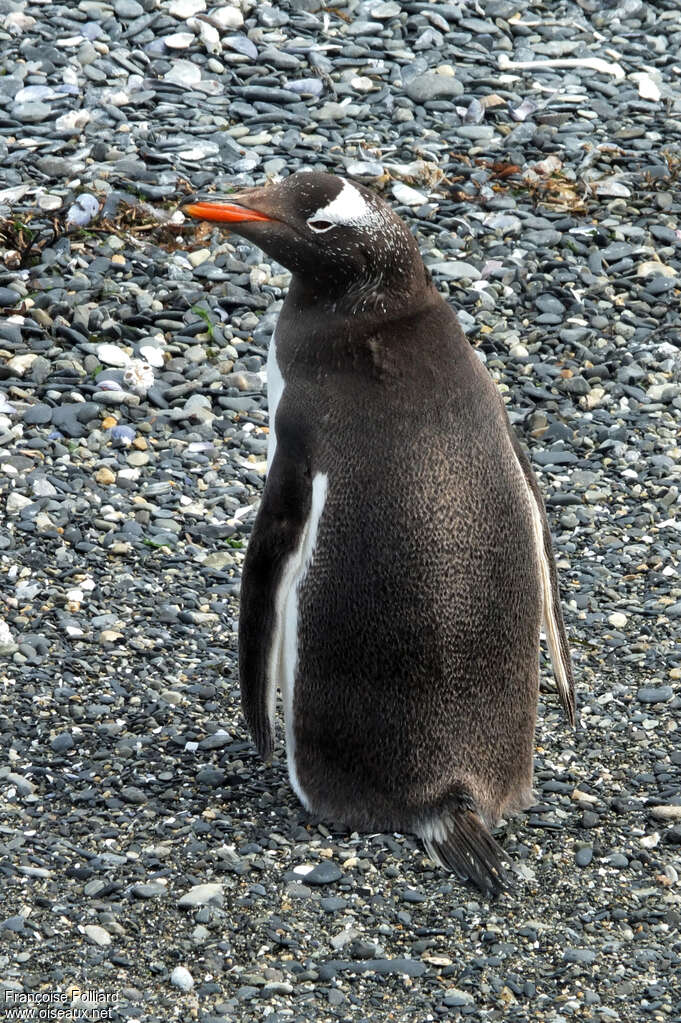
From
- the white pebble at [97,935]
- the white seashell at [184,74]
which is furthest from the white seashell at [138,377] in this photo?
the white pebble at [97,935]

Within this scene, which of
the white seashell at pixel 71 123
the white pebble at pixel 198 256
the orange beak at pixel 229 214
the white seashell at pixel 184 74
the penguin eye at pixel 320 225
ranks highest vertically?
the penguin eye at pixel 320 225

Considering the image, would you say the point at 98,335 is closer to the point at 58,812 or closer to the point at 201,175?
the point at 201,175

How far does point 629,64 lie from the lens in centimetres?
898

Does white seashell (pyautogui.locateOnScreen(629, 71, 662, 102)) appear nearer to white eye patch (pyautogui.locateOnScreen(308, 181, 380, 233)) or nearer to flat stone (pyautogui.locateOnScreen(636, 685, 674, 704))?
flat stone (pyautogui.locateOnScreen(636, 685, 674, 704))

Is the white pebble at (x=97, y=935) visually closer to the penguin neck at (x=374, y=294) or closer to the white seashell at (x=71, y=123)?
the penguin neck at (x=374, y=294)

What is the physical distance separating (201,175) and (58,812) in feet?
13.6

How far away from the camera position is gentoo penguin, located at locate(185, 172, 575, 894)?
4027 mm

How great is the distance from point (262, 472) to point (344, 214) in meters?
2.21

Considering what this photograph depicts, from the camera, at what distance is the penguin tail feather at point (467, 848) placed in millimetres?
4020

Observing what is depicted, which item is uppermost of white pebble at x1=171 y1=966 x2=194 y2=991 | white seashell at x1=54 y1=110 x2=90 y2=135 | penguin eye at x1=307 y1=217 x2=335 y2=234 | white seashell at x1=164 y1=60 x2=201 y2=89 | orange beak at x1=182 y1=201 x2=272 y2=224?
penguin eye at x1=307 y1=217 x2=335 y2=234

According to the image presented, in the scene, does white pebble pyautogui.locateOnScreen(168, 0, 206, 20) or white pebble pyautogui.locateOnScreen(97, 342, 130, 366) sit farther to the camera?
white pebble pyautogui.locateOnScreen(168, 0, 206, 20)

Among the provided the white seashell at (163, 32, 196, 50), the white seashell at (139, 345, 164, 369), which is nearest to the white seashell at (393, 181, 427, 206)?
the white seashell at (163, 32, 196, 50)

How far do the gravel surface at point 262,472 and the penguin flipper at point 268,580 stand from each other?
294 millimetres

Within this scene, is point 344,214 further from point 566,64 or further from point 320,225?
point 566,64
